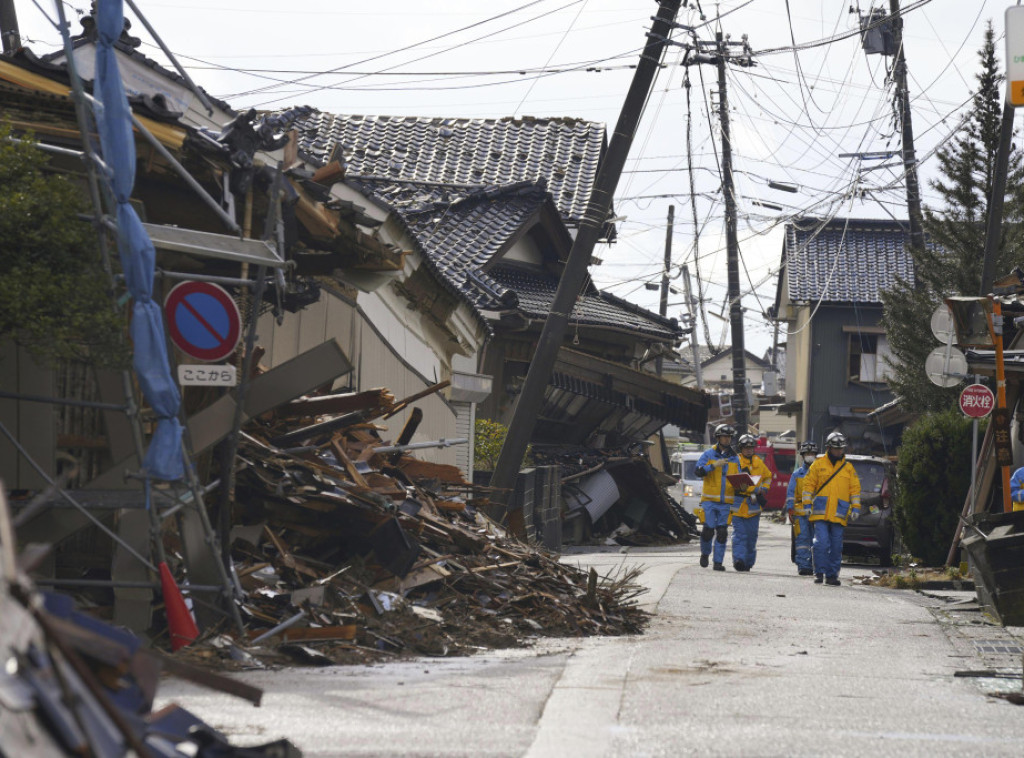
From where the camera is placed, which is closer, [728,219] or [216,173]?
[216,173]

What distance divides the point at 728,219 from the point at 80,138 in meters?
25.9

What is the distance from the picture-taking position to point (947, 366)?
16547 millimetres

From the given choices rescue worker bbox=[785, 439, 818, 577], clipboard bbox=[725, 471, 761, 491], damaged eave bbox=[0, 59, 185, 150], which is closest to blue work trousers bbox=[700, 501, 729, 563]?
clipboard bbox=[725, 471, 761, 491]

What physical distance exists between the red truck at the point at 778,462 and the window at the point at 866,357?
14.7ft

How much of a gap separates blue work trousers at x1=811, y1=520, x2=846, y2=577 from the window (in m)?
32.3

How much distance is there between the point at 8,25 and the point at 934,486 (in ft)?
43.0

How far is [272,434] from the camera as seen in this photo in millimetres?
10867

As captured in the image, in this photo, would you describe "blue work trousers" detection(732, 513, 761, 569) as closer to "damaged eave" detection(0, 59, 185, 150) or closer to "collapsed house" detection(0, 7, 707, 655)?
"collapsed house" detection(0, 7, 707, 655)

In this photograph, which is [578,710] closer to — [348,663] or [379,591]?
[348,663]

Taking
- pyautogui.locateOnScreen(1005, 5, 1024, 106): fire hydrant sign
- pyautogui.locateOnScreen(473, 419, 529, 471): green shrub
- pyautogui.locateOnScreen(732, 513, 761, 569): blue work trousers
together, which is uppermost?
pyautogui.locateOnScreen(1005, 5, 1024, 106): fire hydrant sign

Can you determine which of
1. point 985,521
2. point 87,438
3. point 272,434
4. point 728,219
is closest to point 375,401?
point 272,434

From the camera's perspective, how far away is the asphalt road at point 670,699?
5.31 m

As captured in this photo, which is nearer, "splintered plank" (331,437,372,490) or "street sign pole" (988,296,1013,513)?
"splintered plank" (331,437,372,490)

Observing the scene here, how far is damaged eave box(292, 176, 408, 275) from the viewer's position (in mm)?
9688
